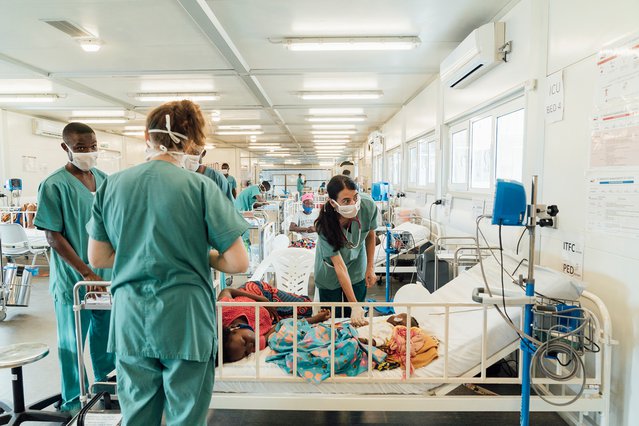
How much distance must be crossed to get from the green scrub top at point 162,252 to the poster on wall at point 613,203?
1701mm

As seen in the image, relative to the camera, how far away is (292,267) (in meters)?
3.71

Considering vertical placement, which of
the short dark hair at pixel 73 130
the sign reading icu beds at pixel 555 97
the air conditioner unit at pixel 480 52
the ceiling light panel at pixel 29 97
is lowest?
the short dark hair at pixel 73 130

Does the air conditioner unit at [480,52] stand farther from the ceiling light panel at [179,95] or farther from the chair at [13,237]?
the chair at [13,237]

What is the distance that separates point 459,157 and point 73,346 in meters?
4.03

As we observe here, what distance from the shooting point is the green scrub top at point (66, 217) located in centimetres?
210

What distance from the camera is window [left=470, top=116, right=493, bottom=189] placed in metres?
3.67

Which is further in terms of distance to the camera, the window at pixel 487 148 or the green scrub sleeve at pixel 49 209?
the window at pixel 487 148

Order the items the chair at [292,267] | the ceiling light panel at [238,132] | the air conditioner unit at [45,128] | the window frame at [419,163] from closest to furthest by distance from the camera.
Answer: the chair at [292,267] → the window frame at [419,163] → the air conditioner unit at [45,128] → the ceiling light panel at [238,132]

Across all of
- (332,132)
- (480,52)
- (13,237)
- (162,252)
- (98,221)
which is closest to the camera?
(162,252)

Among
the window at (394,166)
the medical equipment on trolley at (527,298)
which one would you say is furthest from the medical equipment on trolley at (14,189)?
the medical equipment on trolley at (527,298)

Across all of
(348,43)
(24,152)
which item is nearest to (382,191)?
(348,43)

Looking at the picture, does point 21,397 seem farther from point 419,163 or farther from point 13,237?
point 419,163

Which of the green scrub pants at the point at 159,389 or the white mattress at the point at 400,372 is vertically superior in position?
the green scrub pants at the point at 159,389

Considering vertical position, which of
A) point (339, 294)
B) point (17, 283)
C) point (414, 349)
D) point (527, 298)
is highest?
point (527, 298)
